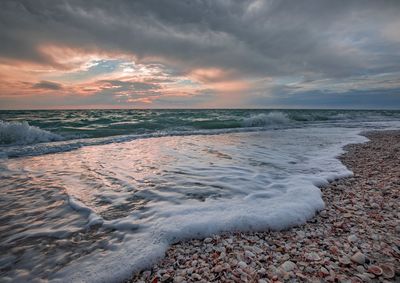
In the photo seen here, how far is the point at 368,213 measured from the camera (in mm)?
3264

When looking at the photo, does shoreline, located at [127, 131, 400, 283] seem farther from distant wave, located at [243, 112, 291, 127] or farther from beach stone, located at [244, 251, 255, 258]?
distant wave, located at [243, 112, 291, 127]

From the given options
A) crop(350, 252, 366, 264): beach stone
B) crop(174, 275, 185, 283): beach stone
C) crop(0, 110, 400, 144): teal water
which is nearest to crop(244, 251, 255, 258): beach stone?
crop(174, 275, 185, 283): beach stone

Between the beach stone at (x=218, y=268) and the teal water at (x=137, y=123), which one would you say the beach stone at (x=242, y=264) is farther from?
the teal water at (x=137, y=123)

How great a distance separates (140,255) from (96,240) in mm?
697

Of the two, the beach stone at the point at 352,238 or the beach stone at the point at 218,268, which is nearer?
the beach stone at the point at 218,268

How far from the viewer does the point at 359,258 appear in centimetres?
225

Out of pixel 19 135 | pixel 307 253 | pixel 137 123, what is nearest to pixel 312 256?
pixel 307 253

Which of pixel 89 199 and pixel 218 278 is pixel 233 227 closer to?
pixel 218 278

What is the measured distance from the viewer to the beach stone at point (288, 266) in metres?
2.17

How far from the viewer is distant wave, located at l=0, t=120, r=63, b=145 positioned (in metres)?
10.6

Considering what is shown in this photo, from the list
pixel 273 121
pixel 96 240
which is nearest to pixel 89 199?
pixel 96 240

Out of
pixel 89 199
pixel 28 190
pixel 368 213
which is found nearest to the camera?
pixel 368 213

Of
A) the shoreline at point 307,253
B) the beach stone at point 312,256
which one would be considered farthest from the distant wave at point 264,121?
the beach stone at point 312,256

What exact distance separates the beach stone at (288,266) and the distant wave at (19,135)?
1244 cm
